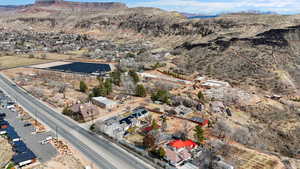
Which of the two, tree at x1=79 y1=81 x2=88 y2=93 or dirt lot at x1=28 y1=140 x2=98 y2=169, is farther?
tree at x1=79 y1=81 x2=88 y2=93

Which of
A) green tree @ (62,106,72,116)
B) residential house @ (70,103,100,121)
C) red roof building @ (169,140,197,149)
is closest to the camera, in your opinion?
red roof building @ (169,140,197,149)

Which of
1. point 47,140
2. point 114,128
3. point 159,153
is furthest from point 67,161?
point 159,153

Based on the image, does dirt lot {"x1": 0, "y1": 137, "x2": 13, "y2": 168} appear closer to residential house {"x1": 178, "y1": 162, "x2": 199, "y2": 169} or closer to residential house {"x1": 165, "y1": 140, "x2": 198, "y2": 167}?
residential house {"x1": 165, "y1": 140, "x2": 198, "y2": 167}

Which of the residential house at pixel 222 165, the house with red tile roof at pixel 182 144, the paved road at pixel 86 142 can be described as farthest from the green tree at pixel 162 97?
the residential house at pixel 222 165

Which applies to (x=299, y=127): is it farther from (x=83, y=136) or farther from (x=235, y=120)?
(x=83, y=136)

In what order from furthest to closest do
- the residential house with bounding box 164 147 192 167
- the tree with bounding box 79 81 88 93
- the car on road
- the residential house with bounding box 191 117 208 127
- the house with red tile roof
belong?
1. the tree with bounding box 79 81 88 93
2. the residential house with bounding box 191 117 208 127
3. the car on road
4. the house with red tile roof
5. the residential house with bounding box 164 147 192 167

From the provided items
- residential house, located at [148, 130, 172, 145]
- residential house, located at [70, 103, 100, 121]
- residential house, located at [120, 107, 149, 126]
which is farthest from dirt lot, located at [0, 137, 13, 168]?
residential house, located at [148, 130, 172, 145]
